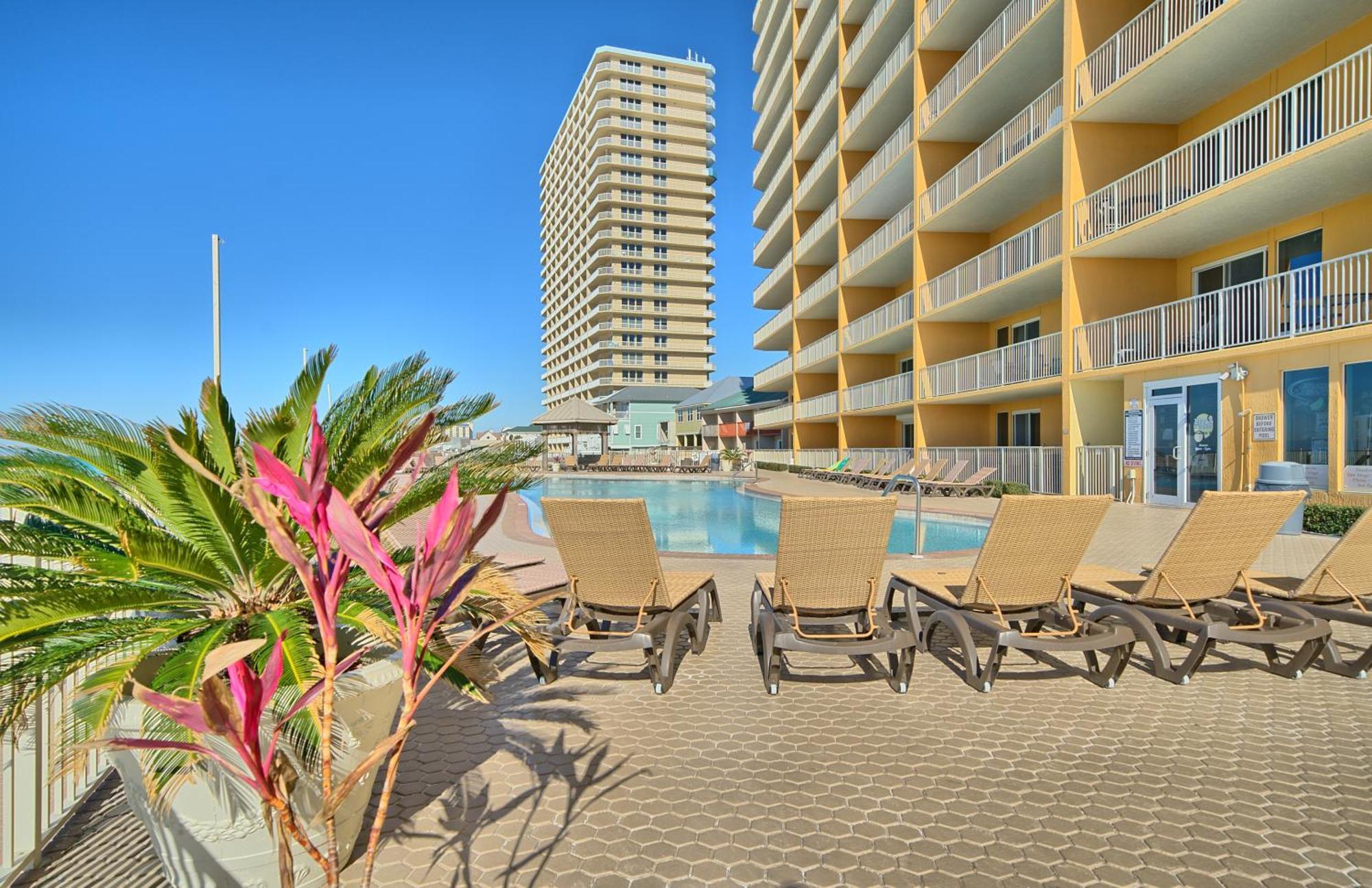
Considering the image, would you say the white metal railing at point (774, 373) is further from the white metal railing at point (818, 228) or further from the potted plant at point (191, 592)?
the potted plant at point (191, 592)

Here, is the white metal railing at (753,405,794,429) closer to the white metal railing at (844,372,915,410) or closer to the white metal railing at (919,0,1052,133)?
the white metal railing at (844,372,915,410)

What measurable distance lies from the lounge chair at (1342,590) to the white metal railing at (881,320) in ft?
59.7

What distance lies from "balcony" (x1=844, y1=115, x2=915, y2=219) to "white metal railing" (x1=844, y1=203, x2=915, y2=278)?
0.75 meters

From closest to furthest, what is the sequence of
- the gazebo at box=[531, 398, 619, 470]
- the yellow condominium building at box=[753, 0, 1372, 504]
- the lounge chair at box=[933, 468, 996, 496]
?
Result: the yellow condominium building at box=[753, 0, 1372, 504] < the lounge chair at box=[933, 468, 996, 496] < the gazebo at box=[531, 398, 619, 470]

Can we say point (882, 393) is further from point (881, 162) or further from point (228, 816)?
point (228, 816)

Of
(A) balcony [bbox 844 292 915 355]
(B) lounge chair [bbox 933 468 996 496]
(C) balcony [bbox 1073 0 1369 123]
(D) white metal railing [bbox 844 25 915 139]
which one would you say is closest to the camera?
(C) balcony [bbox 1073 0 1369 123]

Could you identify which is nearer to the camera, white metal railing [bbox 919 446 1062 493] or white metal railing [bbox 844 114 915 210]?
white metal railing [bbox 919 446 1062 493]

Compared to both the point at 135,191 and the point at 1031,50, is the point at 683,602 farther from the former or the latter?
the point at 135,191

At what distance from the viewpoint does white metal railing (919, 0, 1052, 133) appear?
1628 centimetres

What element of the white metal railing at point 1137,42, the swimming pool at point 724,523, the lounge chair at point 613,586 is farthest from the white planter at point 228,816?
the white metal railing at point 1137,42

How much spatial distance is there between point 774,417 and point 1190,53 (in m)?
25.1

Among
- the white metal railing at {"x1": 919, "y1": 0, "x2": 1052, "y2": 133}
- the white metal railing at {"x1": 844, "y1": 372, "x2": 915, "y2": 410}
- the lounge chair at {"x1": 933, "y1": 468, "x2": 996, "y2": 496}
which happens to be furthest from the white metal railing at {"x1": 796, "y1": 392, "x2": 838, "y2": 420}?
the white metal railing at {"x1": 919, "y1": 0, "x2": 1052, "y2": 133}

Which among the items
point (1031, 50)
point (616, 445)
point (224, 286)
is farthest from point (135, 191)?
point (616, 445)

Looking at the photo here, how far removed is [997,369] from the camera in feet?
59.2
